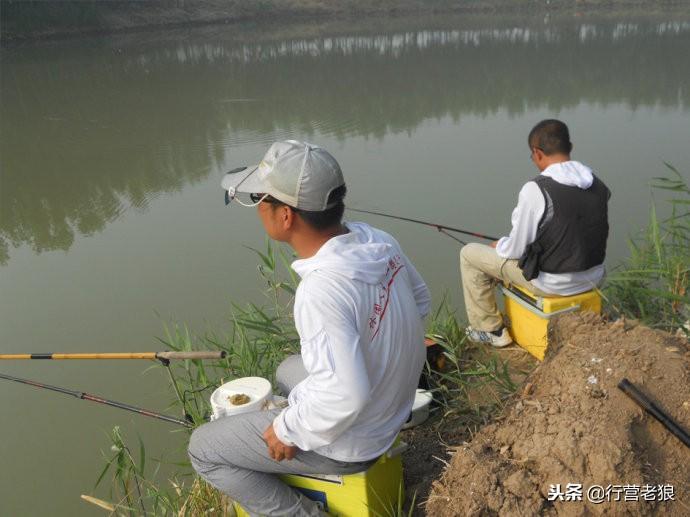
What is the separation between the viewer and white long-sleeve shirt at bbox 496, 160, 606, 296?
8.49 ft

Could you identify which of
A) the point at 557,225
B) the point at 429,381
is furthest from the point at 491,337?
the point at 557,225

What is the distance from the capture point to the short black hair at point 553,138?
265cm

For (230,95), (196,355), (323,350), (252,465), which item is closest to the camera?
(323,350)

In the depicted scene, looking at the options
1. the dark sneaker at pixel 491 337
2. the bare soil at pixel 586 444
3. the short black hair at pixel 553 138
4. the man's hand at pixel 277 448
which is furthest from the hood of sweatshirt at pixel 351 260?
the dark sneaker at pixel 491 337

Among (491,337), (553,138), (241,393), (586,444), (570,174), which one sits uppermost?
(553,138)

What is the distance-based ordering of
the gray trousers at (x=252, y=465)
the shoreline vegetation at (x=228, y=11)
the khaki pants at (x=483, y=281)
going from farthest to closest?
the shoreline vegetation at (x=228, y=11) < the khaki pants at (x=483, y=281) < the gray trousers at (x=252, y=465)

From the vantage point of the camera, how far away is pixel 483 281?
3.01 m

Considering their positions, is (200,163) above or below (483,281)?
below

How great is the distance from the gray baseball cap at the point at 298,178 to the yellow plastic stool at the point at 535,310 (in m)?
1.36

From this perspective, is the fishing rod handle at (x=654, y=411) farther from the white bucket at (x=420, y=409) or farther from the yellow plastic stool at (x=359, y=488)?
the white bucket at (x=420, y=409)

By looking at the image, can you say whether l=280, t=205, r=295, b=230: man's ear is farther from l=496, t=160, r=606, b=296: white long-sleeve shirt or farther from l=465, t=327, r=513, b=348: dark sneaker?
l=465, t=327, r=513, b=348: dark sneaker

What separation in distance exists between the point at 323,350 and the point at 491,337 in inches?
66.7

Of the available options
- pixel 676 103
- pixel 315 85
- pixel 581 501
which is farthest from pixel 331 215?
pixel 315 85

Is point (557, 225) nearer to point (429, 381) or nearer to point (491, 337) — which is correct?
point (491, 337)
